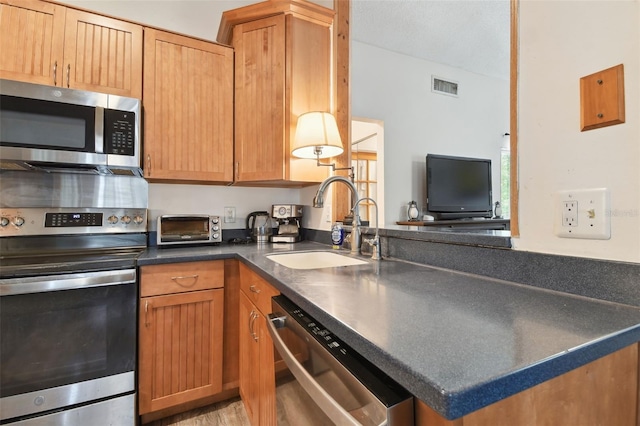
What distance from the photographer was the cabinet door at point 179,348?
1.50 m

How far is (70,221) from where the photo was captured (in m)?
1.71

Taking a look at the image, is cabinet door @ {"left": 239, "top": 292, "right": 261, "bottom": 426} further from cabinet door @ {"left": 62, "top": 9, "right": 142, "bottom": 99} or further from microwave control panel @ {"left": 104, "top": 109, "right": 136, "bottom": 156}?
cabinet door @ {"left": 62, "top": 9, "right": 142, "bottom": 99}

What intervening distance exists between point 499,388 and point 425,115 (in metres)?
3.73

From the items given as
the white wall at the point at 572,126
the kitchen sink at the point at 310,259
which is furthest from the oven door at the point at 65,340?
the white wall at the point at 572,126

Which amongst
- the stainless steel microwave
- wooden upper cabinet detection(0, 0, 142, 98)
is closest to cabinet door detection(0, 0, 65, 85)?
wooden upper cabinet detection(0, 0, 142, 98)

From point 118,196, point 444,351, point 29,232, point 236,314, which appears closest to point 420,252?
point 444,351

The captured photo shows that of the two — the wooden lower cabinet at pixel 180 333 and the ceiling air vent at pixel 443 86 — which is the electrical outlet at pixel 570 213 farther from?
the ceiling air vent at pixel 443 86

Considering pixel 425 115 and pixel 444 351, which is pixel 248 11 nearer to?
pixel 444 351

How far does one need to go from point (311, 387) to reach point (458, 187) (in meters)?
3.49

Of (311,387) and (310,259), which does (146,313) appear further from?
(311,387)

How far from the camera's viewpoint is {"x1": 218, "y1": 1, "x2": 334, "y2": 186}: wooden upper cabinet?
1.87m

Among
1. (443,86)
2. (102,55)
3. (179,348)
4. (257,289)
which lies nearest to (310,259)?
(257,289)

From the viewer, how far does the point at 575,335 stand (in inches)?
20.5

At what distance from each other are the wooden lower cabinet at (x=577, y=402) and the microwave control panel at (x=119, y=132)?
1.77m
